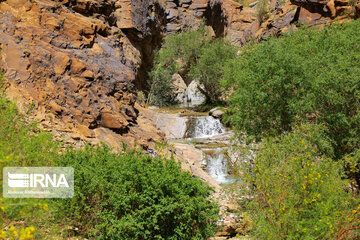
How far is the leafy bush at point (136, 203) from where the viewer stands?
6492 mm

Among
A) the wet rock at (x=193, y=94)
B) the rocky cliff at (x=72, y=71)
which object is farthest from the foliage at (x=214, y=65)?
the rocky cliff at (x=72, y=71)

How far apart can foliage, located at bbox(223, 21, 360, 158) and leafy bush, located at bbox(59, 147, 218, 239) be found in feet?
21.2

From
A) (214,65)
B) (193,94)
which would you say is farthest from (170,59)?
(214,65)

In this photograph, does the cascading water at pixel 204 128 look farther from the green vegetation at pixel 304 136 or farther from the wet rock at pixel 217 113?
the green vegetation at pixel 304 136

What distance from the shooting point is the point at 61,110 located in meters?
11.5

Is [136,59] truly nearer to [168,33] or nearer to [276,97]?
[168,33]

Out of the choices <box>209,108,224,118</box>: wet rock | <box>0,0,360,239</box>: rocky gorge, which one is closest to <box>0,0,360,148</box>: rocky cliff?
<box>0,0,360,239</box>: rocky gorge

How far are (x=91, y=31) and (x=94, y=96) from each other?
12.6 feet

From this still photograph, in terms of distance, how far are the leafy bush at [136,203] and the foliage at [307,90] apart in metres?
6.47

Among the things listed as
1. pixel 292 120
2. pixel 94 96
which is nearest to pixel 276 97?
pixel 292 120

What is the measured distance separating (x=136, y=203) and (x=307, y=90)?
962cm

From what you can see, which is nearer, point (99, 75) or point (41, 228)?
point (41, 228)

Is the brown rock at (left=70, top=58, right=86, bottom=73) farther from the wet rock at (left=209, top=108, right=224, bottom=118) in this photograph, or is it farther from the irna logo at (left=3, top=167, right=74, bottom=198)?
the wet rock at (left=209, top=108, right=224, bottom=118)

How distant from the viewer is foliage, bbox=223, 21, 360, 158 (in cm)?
1077
